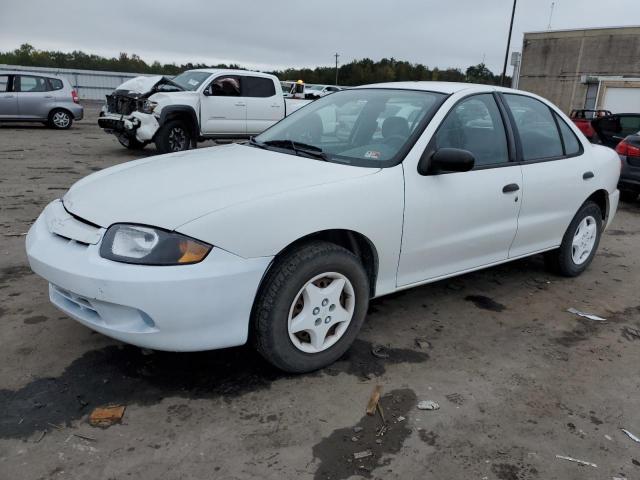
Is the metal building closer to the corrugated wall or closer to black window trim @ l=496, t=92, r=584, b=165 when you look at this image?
the corrugated wall

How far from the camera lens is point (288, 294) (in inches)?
106

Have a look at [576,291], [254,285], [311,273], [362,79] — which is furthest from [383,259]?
[362,79]

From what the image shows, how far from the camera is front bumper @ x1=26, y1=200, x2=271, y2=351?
243 centimetres

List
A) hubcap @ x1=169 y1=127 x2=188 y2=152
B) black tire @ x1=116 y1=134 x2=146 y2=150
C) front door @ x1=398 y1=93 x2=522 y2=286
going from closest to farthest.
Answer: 1. front door @ x1=398 y1=93 x2=522 y2=286
2. hubcap @ x1=169 y1=127 x2=188 y2=152
3. black tire @ x1=116 y1=134 x2=146 y2=150

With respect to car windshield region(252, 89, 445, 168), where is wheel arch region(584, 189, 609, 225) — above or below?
below

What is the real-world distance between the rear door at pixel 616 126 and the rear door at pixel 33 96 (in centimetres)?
1395

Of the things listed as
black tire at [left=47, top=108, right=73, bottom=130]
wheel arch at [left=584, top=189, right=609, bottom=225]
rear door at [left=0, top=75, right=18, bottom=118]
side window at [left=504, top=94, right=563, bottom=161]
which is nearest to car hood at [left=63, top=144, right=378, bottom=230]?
side window at [left=504, top=94, right=563, bottom=161]

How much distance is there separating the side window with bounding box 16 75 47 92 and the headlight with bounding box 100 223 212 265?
14.4 meters

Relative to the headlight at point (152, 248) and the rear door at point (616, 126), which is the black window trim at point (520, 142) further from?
the rear door at point (616, 126)

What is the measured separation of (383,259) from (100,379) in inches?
66.6

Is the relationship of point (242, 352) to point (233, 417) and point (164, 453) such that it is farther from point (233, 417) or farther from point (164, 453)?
point (164, 453)

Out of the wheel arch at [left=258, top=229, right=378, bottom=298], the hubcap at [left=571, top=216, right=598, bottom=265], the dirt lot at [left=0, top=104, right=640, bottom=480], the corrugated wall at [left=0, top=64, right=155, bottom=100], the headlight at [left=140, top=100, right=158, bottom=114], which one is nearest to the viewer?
the dirt lot at [left=0, top=104, right=640, bottom=480]

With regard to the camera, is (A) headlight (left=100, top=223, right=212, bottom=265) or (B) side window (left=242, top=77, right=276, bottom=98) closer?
(A) headlight (left=100, top=223, right=212, bottom=265)

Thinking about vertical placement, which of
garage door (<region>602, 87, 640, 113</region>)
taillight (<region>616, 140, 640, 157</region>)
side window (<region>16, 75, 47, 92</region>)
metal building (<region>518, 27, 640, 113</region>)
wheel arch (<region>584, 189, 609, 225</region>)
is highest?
metal building (<region>518, 27, 640, 113</region>)
